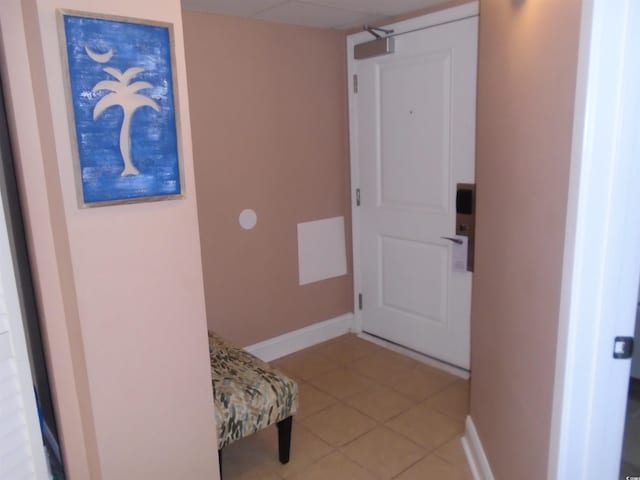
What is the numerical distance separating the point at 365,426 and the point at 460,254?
1085 mm

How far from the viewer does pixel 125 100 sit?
1.33 m

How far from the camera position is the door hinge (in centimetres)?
118

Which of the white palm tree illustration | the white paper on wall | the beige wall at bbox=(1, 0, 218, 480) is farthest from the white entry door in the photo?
the white palm tree illustration

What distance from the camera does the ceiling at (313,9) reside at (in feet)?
8.14

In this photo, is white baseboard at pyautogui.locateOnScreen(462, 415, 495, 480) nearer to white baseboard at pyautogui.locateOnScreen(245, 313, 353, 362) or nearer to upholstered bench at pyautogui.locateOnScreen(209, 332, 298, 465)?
upholstered bench at pyautogui.locateOnScreen(209, 332, 298, 465)

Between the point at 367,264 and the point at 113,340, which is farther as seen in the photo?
the point at 367,264

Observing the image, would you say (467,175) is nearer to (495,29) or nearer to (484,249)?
(484,249)

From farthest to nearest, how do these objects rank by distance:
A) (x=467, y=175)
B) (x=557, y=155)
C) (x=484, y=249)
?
1. (x=467, y=175)
2. (x=484, y=249)
3. (x=557, y=155)

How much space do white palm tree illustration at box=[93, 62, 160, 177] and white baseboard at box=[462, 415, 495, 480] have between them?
1715 millimetres

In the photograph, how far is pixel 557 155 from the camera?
1.26m

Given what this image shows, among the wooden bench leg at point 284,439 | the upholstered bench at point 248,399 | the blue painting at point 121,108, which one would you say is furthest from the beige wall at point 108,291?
the wooden bench leg at point 284,439

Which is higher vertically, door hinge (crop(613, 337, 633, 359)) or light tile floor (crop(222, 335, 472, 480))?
door hinge (crop(613, 337, 633, 359))

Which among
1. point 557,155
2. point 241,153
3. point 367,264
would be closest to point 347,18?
point 241,153

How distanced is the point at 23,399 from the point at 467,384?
2.35 m
